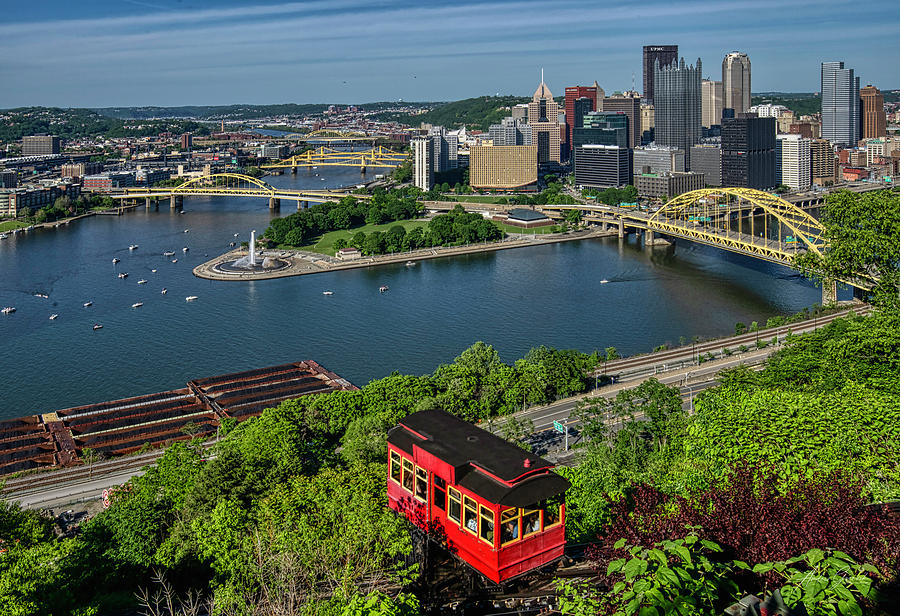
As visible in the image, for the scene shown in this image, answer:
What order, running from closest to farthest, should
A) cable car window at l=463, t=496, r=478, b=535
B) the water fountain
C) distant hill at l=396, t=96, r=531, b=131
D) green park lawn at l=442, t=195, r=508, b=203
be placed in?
cable car window at l=463, t=496, r=478, b=535 < the water fountain < green park lawn at l=442, t=195, r=508, b=203 < distant hill at l=396, t=96, r=531, b=131

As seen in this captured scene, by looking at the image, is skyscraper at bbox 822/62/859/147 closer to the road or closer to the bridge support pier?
the bridge support pier

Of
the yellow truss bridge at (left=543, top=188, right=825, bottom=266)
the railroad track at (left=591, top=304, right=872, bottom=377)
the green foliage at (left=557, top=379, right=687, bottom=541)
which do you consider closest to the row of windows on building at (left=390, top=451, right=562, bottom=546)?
the green foliage at (left=557, top=379, right=687, bottom=541)

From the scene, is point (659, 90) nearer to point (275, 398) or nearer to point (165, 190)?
point (165, 190)

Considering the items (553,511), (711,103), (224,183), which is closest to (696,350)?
(553,511)

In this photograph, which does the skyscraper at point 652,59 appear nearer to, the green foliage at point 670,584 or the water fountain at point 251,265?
the water fountain at point 251,265

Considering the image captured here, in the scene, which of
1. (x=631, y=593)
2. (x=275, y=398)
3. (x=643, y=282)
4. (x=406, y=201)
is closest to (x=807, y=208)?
(x=406, y=201)

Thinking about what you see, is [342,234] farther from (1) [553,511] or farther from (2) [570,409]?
(1) [553,511]
